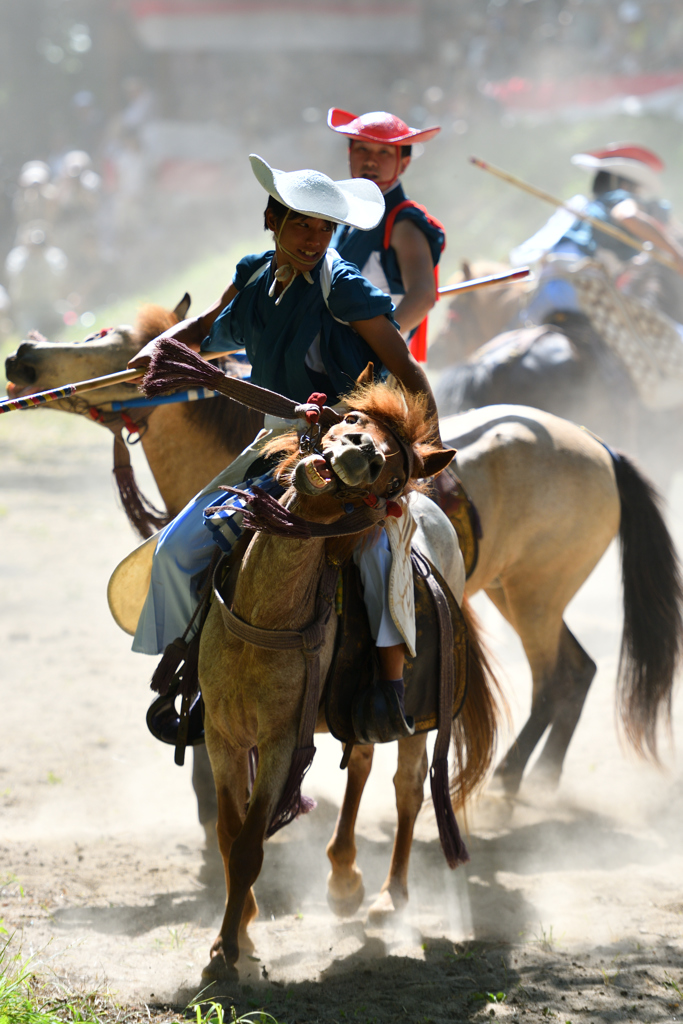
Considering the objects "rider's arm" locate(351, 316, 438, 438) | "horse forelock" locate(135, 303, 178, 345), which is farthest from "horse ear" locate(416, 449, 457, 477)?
"horse forelock" locate(135, 303, 178, 345)

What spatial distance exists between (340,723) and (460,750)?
781mm

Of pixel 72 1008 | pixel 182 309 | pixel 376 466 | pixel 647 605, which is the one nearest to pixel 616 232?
pixel 647 605

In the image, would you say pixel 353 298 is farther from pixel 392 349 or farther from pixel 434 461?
pixel 434 461

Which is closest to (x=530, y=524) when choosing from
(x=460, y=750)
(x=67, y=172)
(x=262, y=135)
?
(x=460, y=750)

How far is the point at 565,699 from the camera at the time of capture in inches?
176

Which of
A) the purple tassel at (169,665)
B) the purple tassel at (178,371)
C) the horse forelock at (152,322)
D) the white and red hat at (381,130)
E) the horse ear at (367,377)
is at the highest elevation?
the white and red hat at (381,130)

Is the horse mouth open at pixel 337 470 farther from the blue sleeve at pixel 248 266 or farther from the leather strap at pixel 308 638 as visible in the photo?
the blue sleeve at pixel 248 266

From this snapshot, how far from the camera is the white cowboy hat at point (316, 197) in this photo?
2.51 meters

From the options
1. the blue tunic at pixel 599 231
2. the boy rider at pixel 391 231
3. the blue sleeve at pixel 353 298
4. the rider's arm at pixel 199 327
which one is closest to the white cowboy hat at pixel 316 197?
the blue sleeve at pixel 353 298

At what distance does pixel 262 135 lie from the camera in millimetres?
22422

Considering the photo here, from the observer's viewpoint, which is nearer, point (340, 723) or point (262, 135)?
point (340, 723)

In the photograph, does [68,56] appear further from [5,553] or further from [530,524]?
[530,524]

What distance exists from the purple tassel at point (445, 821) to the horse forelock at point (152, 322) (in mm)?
1913

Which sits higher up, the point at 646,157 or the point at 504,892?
the point at 646,157
